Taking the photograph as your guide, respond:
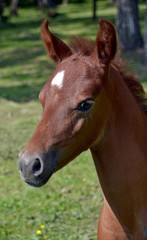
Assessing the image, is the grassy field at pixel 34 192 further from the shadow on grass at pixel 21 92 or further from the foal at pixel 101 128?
the foal at pixel 101 128

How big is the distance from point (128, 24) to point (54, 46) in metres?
11.4

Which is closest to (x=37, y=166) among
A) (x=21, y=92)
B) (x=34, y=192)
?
(x=34, y=192)

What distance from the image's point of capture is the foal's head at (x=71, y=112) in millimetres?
2801

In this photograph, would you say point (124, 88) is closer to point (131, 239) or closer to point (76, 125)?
point (76, 125)

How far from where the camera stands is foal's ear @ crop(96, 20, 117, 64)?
2869 millimetres

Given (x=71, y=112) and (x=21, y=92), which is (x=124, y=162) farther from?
(x=21, y=92)

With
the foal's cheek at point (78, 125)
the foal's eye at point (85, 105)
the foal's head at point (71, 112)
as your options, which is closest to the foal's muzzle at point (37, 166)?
the foal's head at point (71, 112)

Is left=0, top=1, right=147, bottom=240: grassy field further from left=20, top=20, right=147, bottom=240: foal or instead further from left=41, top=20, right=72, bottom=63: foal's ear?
left=20, top=20, right=147, bottom=240: foal

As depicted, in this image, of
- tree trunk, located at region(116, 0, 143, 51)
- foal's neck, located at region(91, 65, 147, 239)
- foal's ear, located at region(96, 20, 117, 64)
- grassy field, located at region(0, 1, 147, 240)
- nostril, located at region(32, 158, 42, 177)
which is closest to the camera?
nostril, located at region(32, 158, 42, 177)

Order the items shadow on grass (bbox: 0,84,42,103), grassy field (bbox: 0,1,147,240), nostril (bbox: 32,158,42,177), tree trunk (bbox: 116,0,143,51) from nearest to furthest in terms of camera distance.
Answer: nostril (bbox: 32,158,42,177)
grassy field (bbox: 0,1,147,240)
shadow on grass (bbox: 0,84,42,103)
tree trunk (bbox: 116,0,143,51)

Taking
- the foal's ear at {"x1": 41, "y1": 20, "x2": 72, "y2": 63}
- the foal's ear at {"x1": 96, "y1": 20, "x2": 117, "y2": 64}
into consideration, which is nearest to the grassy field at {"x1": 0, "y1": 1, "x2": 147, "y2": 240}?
the foal's ear at {"x1": 41, "y1": 20, "x2": 72, "y2": 63}

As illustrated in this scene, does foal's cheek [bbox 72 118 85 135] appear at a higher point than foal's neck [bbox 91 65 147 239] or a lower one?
higher

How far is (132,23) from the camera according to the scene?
47.4 ft

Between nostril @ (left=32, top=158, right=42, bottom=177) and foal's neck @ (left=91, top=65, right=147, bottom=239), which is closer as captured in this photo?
nostril @ (left=32, top=158, right=42, bottom=177)
